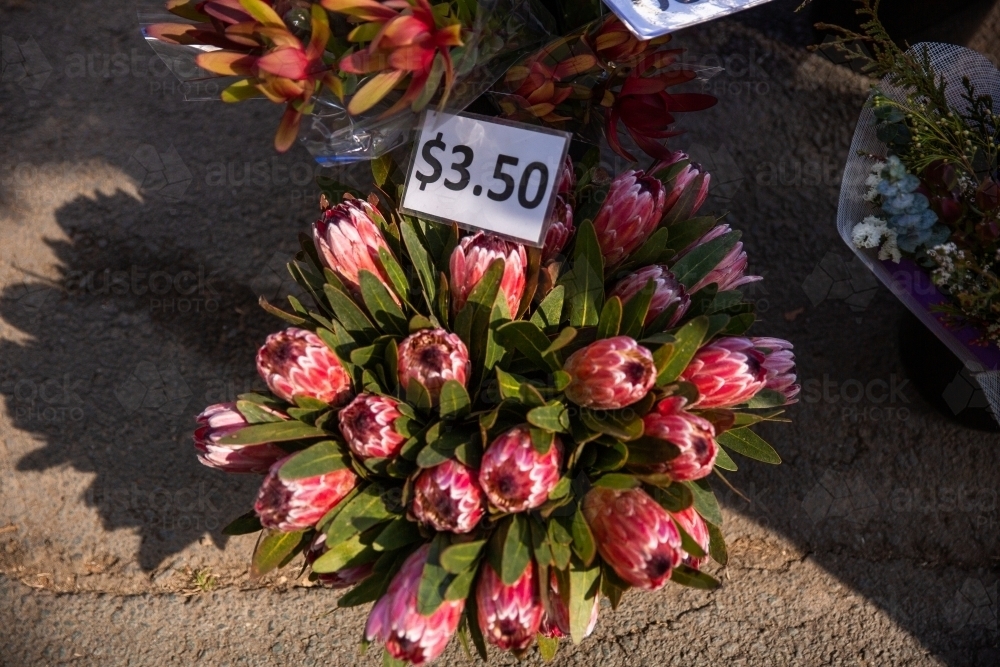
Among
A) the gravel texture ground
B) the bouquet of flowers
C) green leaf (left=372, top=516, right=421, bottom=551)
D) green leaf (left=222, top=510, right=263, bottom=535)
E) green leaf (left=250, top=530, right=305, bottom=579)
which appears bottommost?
the gravel texture ground

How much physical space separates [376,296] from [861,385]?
51.9 inches

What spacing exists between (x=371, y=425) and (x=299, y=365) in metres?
0.13

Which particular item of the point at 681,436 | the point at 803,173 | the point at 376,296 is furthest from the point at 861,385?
the point at 376,296

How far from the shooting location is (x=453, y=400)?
98 centimetres

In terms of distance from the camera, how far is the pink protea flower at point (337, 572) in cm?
104

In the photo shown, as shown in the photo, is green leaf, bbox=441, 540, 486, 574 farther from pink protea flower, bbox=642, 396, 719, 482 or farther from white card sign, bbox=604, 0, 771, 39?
white card sign, bbox=604, 0, 771, 39

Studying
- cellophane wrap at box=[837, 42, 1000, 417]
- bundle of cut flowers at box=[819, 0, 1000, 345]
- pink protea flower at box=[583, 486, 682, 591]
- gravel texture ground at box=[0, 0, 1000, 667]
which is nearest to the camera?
pink protea flower at box=[583, 486, 682, 591]

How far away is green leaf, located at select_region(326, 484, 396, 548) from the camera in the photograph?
38.2 inches

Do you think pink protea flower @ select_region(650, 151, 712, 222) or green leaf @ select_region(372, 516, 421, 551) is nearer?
green leaf @ select_region(372, 516, 421, 551)

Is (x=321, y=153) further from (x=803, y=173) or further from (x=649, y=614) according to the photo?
(x=803, y=173)

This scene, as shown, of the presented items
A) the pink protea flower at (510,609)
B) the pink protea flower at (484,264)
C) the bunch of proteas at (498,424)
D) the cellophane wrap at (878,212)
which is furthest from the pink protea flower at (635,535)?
the cellophane wrap at (878,212)

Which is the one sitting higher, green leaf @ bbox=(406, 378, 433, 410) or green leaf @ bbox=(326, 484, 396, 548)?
green leaf @ bbox=(406, 378, 433, 410)

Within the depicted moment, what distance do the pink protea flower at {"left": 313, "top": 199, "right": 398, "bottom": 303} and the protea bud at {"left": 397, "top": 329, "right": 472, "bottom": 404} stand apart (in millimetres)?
148

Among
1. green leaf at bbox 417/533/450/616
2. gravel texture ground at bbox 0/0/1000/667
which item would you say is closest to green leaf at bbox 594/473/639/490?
green leaf at bbox 417/533/450/616
